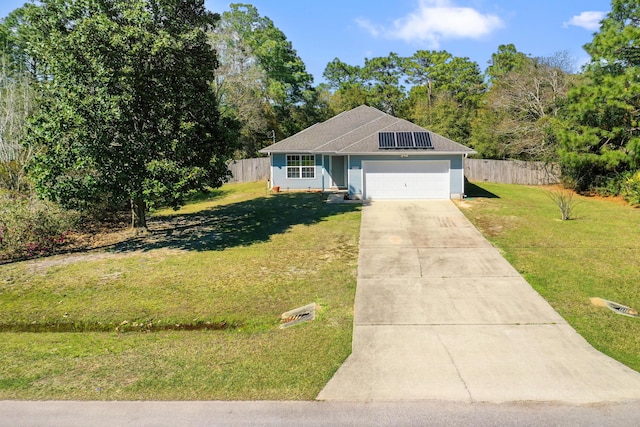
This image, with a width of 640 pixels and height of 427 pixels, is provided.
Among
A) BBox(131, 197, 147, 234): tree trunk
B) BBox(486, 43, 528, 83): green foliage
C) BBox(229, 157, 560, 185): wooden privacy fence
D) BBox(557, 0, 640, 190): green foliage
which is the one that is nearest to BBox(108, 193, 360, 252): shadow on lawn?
BBox(131, 197, 147, 234): tree trunk

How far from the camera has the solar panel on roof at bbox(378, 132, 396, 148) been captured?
21.2 meters

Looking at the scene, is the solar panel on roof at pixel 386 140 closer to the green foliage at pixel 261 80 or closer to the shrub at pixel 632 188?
the shrub at pixel 632 188

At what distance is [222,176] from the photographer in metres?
15.5

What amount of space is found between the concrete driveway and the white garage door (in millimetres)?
7946

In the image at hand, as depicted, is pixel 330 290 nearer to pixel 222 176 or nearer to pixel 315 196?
pixel 222 176

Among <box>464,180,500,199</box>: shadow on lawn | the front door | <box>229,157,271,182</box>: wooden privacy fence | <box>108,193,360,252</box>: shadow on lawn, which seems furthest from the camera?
<box>229,157,271,182</box>: wooden privacy fence

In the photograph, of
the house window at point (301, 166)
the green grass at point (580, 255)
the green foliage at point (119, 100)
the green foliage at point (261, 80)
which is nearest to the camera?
the green grass at point (580, 255)

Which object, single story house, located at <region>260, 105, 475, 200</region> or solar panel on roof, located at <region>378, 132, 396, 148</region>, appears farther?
solar panel on roof, located at <region>378, 132, 396, 148</region>

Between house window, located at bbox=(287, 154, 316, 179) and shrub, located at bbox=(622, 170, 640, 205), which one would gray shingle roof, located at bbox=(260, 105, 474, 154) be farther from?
shrub, located at bbox=(622, 170, 640, 205)

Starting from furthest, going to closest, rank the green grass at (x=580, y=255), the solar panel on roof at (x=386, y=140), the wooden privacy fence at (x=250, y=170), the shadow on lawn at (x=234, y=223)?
the wooden privacy fence at (x=250, y=170) → the solar panel on roof at (x=386, y=140) → the shadow on lawn at (x=234, y=223) → the green grass at (x=580, y=255)

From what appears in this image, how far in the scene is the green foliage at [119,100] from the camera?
1250 cm

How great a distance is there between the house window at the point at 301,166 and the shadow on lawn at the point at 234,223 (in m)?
2.16

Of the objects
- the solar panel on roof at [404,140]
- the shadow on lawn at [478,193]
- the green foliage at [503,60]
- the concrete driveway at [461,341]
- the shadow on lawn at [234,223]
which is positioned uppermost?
the green foliage at [503,60]

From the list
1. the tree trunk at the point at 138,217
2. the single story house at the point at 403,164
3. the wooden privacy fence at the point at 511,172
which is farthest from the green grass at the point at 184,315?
the wooden privacy fence at the point at 511,172
